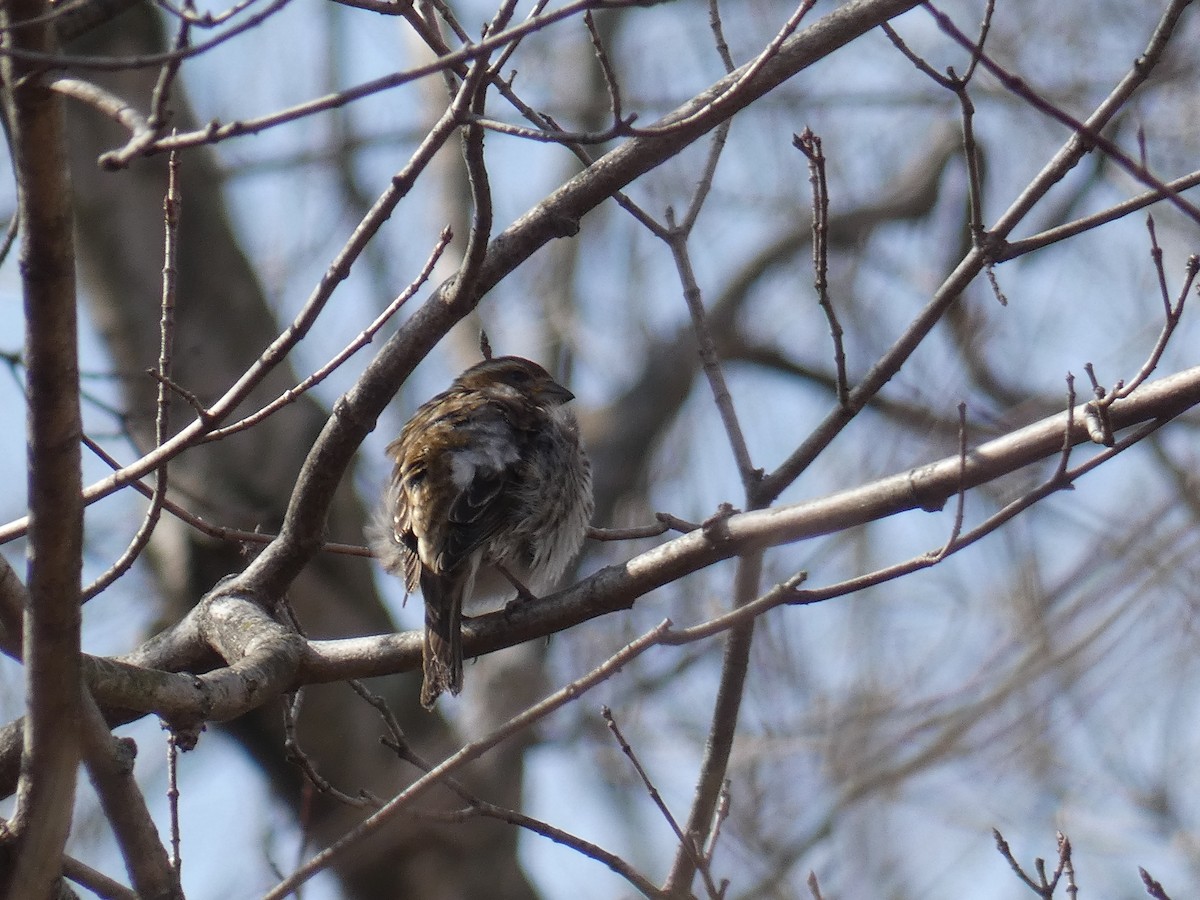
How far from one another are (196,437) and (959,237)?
8.95 meters

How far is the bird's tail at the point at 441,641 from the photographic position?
436 cm

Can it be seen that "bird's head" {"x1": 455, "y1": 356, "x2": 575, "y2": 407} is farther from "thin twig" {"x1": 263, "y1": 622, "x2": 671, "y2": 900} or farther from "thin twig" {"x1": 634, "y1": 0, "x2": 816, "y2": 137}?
"thin twig" {"x1": 263, "y1": 622, "x2": 671, "y2": 900}

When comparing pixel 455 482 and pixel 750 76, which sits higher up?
pixel 455 482

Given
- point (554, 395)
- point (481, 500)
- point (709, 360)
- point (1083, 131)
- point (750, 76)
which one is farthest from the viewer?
point (554, 395)

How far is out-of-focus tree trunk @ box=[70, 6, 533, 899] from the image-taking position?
8969mm

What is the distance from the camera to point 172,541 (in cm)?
899

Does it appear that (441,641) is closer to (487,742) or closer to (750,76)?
(487,742)

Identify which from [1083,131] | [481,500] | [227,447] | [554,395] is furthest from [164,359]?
[227,447]

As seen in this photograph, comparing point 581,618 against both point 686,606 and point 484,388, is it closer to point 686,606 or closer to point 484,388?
point 484,388

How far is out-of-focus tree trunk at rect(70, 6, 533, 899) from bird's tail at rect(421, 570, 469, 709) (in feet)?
13.5

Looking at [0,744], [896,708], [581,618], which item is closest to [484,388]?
[896,708]

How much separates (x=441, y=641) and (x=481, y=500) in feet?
3.24

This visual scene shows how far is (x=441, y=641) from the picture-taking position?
4.45 m

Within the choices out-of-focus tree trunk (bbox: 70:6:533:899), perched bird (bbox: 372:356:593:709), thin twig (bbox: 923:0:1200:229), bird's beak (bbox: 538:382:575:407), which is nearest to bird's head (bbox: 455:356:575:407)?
bird's beak (bbox: 538:382:575:407)
